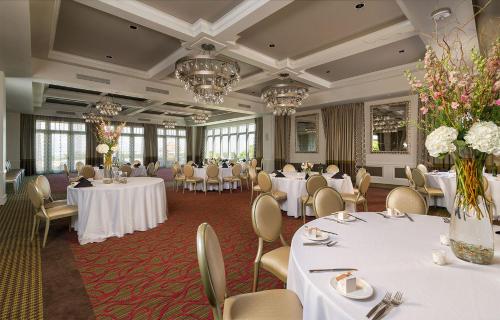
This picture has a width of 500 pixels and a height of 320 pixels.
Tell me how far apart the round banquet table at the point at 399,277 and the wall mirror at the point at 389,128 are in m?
7.62

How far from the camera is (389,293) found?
107 cm

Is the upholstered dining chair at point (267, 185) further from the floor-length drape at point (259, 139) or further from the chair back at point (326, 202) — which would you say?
the floor-length drape at point (259, 139)

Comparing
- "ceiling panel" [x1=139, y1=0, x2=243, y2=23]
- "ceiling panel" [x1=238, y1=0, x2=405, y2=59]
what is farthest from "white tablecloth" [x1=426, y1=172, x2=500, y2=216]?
"ceiling panel" [x1=139, y1=0, x2=243, y2=23]

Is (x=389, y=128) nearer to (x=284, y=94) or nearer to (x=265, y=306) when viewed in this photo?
(x=284, y=94)

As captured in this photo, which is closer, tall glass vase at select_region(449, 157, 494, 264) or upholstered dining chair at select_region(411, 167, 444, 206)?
tall glass vase at select_region(449, 157, 494, 264)

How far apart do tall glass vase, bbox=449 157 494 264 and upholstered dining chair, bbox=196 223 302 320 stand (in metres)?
0.95

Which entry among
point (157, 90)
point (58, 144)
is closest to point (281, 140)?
point (157, 90)

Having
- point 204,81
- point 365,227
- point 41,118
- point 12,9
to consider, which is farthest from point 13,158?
point 365,227

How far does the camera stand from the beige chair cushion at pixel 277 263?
1947 millimetres

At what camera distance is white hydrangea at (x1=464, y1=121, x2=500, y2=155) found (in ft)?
3.90

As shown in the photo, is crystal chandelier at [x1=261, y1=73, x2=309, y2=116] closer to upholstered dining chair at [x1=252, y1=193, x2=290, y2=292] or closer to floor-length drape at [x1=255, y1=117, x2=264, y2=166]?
upholstered dining chair at [x1=252, y1=193, x2=290, y2=292]

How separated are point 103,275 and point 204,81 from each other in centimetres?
330

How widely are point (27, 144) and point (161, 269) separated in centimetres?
1427

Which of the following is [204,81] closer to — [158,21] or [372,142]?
[158,21]
